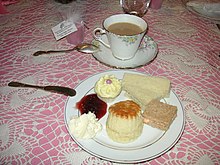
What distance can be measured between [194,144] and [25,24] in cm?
106

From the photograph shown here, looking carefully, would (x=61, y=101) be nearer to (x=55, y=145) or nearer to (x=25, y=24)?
(x=55, y=145)

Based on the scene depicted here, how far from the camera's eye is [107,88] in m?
1.00

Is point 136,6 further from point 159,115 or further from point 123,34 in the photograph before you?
point 159,115

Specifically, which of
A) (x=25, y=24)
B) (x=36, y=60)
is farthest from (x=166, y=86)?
(x=25, y=24)

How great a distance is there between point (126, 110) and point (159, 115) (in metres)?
0.11

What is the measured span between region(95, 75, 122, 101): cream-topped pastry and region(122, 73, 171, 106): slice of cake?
0.04 m

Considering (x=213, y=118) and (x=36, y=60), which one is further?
(x=36, y=60)

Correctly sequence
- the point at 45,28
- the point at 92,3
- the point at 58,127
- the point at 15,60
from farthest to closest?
the point at 92,3 → the point at 45,28 → the point at 15,60 → the point at 58,127

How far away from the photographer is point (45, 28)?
4.75 feet

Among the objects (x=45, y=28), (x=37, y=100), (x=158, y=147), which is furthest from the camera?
(x=45, y=28)

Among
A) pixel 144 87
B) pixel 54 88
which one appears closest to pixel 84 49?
pixel 54 88

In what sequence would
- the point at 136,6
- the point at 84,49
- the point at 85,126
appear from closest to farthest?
the point at 85,126 < the point at 84,49 < the point at 136,6

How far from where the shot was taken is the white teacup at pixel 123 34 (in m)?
1.17

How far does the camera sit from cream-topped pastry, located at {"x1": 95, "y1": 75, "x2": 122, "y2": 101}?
1.00m
